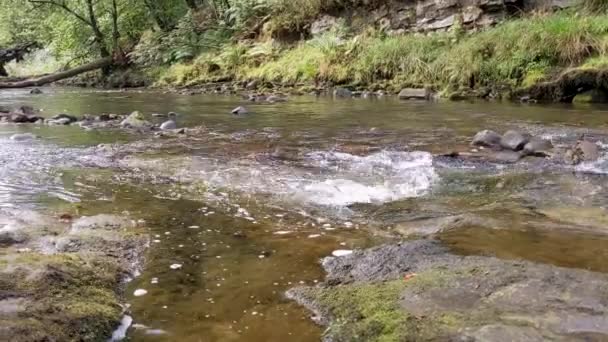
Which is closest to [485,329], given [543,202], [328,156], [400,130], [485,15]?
[543,202]

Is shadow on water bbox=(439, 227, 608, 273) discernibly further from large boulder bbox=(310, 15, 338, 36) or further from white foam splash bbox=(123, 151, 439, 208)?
large boulder bbox=(310, 15, 338, 36)

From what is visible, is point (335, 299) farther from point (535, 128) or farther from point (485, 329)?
point (535, 128)

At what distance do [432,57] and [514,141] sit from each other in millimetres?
8454

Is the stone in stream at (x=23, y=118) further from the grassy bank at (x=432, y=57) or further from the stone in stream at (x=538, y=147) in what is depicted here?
the stone in stream at (x=538, y=147)

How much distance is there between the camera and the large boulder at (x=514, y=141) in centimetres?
672

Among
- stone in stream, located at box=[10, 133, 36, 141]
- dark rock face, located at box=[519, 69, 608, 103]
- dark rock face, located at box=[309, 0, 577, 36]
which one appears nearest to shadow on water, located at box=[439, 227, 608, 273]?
stone in stream, located at box=[10, 133, 36, 141]

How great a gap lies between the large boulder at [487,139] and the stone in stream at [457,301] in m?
4.19

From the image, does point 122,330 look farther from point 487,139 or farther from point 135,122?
point 135,122

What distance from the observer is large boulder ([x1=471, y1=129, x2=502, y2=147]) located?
706 centimetres

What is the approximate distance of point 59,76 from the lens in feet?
77.1

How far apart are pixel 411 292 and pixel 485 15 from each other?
1435cm

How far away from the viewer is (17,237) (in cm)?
373

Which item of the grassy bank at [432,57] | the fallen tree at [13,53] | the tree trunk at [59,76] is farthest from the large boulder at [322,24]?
the fallen tree at [13,53]

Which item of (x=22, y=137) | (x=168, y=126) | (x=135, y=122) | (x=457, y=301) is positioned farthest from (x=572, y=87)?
(x=457, y=301)
